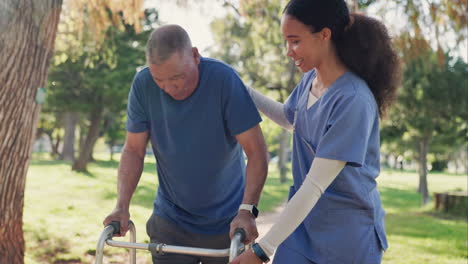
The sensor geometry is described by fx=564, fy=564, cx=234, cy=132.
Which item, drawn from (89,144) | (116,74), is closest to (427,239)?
(116,74)

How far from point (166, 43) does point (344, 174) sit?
931mm

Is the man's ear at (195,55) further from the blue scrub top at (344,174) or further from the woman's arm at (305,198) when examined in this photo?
the woman's arm at (305,198)

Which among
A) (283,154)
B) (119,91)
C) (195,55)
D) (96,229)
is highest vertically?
(195,55)

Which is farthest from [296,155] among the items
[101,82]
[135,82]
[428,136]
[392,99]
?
[101,82]

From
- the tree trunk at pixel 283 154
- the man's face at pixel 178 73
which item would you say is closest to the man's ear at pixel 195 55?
the man's face at pixel 178 73

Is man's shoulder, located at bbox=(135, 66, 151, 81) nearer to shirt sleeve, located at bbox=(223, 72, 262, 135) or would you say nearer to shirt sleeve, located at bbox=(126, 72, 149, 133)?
shirt sleeve, located at bbox=(126, 72, 149, 133)

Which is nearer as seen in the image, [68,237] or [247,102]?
[247,102]

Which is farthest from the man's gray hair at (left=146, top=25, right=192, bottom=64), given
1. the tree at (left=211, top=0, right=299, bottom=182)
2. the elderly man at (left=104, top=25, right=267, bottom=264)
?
the tree at (left=211, top=0, right=299, bottom=182)

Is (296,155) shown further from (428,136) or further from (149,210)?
(428,136)

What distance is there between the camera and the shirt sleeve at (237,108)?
8.54ft

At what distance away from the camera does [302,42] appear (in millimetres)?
2078

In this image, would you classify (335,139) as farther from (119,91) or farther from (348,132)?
(119,91)

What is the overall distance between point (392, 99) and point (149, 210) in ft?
28.7

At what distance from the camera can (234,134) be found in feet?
8.61
